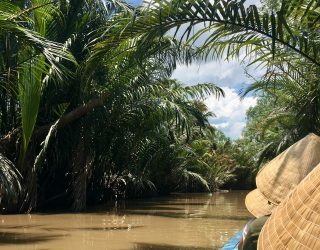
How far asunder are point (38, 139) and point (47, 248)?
19.9ft

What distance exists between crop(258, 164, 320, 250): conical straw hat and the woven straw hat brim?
2.58 metres

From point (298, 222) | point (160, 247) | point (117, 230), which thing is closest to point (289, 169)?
point (298, 222)

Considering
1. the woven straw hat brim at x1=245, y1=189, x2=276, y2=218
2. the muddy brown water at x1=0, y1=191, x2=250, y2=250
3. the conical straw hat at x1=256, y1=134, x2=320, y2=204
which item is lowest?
the muddy brown water at x1=0, y1=191, x2=250, y2=250

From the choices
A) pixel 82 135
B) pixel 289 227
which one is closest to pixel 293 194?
pixel 289 227

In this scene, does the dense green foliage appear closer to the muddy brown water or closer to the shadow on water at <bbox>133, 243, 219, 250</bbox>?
the muddy brown water

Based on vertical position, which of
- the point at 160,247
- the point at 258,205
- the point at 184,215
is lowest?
the point at 184,215

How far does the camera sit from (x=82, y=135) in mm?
14750

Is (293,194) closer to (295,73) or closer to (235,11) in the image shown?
(235,11)

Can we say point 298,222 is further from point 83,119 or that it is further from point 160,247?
point 83,119

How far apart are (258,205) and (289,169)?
0.67 m

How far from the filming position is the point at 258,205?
16.1 ft

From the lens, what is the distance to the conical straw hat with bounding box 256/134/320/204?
13.9ft

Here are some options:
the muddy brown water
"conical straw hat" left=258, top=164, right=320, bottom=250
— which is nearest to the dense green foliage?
the muddy brown water

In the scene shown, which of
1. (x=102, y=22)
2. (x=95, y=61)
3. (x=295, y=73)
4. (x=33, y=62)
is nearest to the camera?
(x=95, y=61)
